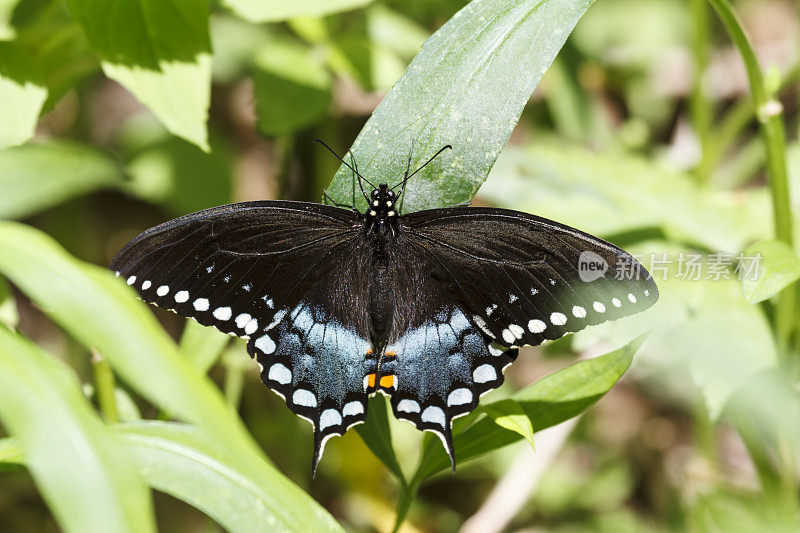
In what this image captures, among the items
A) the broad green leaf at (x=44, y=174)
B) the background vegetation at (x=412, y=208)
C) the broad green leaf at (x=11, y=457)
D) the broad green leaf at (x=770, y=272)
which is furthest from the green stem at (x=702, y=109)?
the broad green leaf at (x=11, y=457)

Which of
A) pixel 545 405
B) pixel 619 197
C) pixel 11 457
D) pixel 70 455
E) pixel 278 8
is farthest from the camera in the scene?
pixel 619 197

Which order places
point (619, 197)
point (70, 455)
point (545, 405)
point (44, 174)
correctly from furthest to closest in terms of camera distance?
point (619, 197), point (44, 174), point (545, 405), point (70, 455)

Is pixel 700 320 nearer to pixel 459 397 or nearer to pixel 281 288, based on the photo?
pixel 459 397

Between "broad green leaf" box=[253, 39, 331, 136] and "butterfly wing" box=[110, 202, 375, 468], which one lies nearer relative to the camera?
"butterfly wing" box=[110, 202, 375, 468]

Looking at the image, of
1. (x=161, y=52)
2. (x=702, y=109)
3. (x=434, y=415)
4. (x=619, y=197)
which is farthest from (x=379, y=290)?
(x=702, y=109)

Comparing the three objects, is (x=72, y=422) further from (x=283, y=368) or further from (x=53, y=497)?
(x=283, y=368)

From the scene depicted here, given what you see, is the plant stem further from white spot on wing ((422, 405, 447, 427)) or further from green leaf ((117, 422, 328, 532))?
green leaf ((117, 422, 328, 532))

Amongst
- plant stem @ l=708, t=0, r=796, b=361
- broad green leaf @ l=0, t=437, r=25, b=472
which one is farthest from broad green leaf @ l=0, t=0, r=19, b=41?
plant stem @ l=708, t=0, r=796, b=361
